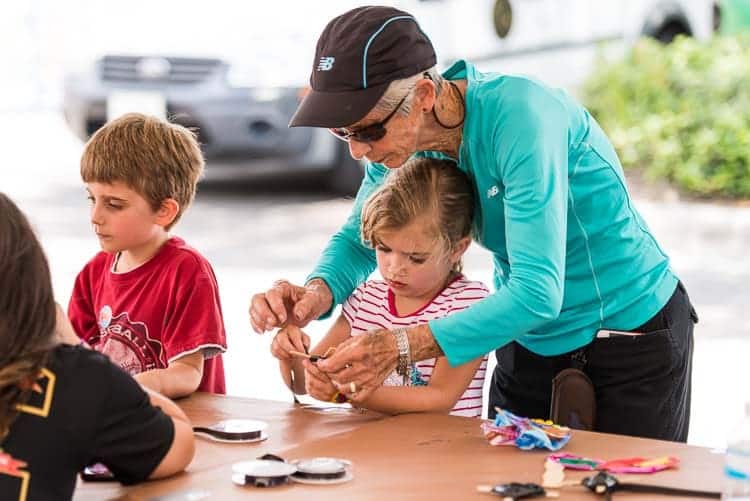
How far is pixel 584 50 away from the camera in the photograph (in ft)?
33.5

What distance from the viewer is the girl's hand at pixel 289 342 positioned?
2938mm

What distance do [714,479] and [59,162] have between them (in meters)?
9.88

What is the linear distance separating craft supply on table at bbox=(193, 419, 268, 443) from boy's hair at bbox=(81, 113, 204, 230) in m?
0.62

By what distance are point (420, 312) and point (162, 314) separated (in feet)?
1.89

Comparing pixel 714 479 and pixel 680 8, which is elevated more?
pixel 680 8

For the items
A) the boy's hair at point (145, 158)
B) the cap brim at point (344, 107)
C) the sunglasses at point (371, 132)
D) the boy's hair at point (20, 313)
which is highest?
the cap brim at point (344, 107)

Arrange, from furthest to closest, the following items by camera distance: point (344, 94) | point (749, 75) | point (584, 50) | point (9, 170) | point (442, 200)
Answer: point (9, 170) → point (584, 50) → point (749, 75) → point (442, 200) → point (344, 94)

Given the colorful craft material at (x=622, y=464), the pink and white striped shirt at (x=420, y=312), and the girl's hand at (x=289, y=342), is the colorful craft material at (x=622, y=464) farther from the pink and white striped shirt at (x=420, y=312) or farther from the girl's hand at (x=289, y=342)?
the girl's hand at (x=289, y=342)

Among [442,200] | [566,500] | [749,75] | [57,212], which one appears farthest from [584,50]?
[566,500]

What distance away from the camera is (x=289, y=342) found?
2941 mm

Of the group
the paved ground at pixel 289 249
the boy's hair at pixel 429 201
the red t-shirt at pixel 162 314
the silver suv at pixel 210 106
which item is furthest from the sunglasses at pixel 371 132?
the silver suv at pixel 210 106

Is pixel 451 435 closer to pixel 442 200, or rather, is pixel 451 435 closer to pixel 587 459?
pixel 587 459

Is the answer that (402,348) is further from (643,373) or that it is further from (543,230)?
(643,373)

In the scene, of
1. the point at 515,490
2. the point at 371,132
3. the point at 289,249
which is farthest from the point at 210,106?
the point at 515,490
